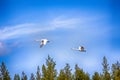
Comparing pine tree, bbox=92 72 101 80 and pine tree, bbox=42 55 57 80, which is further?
pine tree, bbox=92 72 101 80

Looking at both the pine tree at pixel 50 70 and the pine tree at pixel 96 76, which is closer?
the pine tree at pixel 50 70

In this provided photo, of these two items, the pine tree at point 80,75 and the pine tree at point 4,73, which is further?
the pine tree at point 4,73

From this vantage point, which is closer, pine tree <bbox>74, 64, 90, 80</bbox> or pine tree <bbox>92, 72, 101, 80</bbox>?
pine tree <bbox>74, 64, 90, 80</bbox>

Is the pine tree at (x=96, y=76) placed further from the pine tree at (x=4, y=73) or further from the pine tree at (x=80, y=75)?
the pine tree at (x=4, y=73)

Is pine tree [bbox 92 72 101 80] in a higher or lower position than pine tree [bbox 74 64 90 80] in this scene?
higher

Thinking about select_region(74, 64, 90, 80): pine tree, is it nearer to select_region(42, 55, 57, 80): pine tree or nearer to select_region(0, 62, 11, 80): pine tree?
select_region(42, 55, 57, 80): pine tree

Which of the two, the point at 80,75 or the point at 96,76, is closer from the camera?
the point at 80,75

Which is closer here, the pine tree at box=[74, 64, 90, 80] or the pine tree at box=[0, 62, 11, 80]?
the pine tree at box=[74, 64, 90, 80]

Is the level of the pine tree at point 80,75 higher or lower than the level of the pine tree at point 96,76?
lower

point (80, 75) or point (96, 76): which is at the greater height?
point (96, 76)

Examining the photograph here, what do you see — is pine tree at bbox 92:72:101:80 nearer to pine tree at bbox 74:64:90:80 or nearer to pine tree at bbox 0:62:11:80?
pine tree at bbox 74:64:90:80

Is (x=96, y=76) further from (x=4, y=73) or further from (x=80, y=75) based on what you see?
(x=4, y=73)

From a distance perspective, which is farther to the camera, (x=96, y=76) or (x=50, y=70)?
(x=96, y=76)

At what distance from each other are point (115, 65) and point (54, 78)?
1707cm
